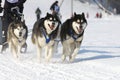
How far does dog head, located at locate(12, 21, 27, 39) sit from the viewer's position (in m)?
8.59

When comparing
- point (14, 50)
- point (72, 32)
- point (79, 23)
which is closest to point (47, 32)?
point (72, 32)

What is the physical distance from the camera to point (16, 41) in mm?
8727

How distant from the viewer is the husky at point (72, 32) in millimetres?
8234

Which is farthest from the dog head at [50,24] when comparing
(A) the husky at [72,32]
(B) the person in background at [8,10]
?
(B) the person in background at [8,10]

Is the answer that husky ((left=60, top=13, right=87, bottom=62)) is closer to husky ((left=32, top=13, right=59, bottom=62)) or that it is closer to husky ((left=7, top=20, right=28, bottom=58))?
husky ((left=32, top=13, right=59, bottom=62))

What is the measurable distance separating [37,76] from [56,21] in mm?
1856

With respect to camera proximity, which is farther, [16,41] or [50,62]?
[16,41]

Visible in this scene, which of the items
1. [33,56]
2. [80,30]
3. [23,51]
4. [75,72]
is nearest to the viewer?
[75,72]

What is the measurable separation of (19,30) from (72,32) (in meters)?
1.10

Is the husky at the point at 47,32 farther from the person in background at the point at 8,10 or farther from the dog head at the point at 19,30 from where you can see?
the person in background at the point at 8,10

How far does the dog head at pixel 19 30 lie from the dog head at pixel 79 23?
3.55 ft

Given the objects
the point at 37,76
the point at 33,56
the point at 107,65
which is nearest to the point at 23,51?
the point at 33,56

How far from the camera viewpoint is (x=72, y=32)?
8312 mm

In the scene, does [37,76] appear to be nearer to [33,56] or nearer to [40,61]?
[40,61]
